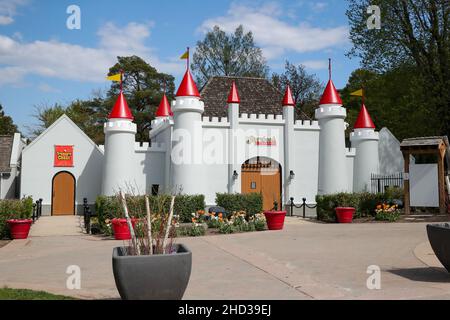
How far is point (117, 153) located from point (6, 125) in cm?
3471

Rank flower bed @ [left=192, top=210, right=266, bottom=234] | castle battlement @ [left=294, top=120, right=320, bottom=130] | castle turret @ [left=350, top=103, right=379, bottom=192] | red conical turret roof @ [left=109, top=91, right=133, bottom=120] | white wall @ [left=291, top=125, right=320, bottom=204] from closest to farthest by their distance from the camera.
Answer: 1. flower bed @ [left=192, top=210, right=266, bottom=234]
2. red conical turret roof @ [left=109, top=91, right=133, bottom=120]
3. white wall @ [left=291, top=125, right=320, bottom=204]
4. castle battlement @ [left=294, top=120, right=320, bottom=130]
5. castle turret @ [left=350, top=103, right=379, bottom=192]

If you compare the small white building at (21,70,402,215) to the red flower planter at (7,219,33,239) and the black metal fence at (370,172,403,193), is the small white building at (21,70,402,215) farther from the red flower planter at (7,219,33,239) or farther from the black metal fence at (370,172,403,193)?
the red flower planter at (7,219,33,239)

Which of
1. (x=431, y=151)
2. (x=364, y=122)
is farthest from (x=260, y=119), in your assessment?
(x=431, y=151)

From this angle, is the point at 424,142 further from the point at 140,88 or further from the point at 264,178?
the point at 140,88

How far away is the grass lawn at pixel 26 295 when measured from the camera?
20.2 ft

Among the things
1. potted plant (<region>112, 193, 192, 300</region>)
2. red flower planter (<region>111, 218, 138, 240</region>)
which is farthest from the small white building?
potted plant (<region>112, 193, 192, 300</region>)

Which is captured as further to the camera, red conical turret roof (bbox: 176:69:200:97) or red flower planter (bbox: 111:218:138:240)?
red conical turret roof (bbox: 176:69:200:97)

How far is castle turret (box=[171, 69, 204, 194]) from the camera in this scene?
2247cm

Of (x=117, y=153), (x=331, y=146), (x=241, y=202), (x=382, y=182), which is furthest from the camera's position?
(x=382, y=182)

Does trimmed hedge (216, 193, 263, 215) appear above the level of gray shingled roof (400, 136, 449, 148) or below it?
below

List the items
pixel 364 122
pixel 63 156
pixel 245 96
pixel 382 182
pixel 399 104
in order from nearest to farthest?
pixel 63 156 < pixel 382 182 < pixel 364 122 < pixel 245 96 < pixel 399 104

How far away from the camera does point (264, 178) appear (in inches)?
963

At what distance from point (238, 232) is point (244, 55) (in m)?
34.3

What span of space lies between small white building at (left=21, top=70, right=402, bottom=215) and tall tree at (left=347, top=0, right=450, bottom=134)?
4839mm
